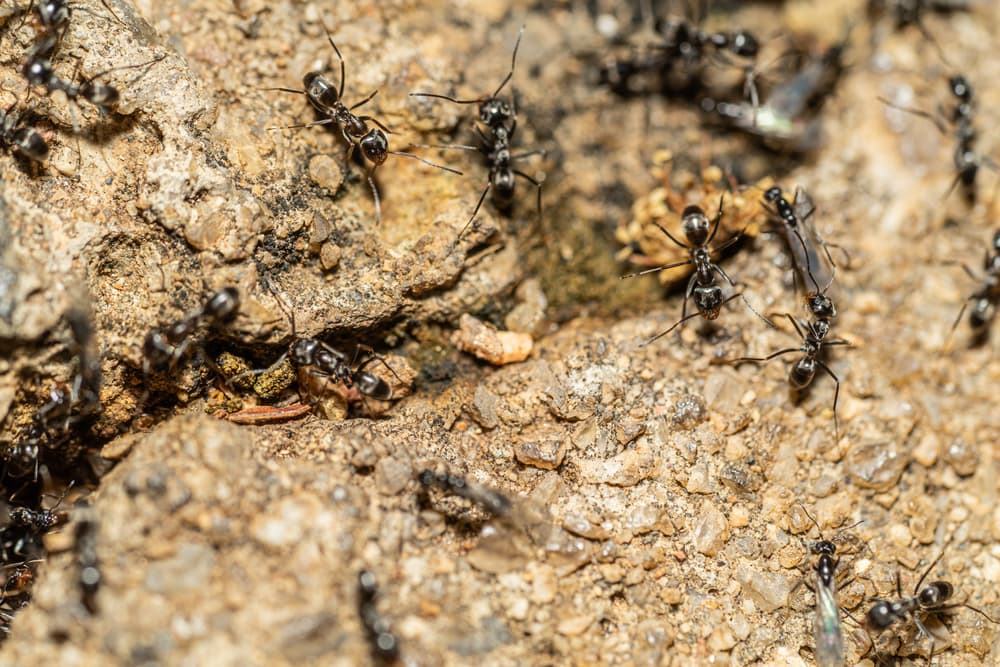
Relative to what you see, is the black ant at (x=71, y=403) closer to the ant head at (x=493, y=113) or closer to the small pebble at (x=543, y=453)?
the small pebble at (x=543, y=453)

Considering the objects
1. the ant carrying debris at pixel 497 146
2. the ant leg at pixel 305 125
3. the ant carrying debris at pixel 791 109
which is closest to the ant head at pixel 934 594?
the ant carrying debris at pixel 791 109

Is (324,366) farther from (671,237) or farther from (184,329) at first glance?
(671,237)

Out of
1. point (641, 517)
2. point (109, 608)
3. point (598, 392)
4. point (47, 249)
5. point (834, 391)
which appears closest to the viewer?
point (109, 608)

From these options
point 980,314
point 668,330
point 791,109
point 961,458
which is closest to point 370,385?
point 668,330

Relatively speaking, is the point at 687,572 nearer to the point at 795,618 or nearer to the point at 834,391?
the point at 795,618

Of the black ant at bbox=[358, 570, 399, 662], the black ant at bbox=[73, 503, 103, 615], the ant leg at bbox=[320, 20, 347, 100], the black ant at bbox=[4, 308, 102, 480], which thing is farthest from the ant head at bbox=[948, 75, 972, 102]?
the black ant at bbox=[73, 503, 103, 615]

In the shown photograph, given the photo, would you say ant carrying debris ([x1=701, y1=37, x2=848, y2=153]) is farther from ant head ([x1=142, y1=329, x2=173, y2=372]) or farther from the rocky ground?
ant head ([x1=142, y1=329, x2=173, y2=372])

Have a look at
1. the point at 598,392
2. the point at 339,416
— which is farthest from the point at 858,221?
the point at 339,416
